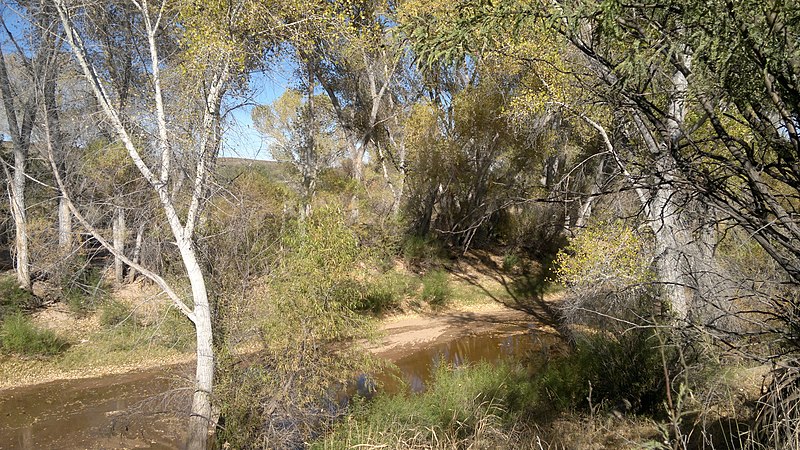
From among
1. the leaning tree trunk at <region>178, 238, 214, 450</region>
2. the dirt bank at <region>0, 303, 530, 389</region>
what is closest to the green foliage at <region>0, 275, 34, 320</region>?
the dirt bank at <region>0, 303, 530, 389</region>

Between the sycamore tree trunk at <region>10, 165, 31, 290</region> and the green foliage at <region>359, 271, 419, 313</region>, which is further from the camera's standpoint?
the green foliage at <region>359, 271, 419, 313</region>

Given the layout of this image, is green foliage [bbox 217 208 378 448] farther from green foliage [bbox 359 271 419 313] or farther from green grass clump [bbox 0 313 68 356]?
green grass clump [bbox 0 313 68 356]

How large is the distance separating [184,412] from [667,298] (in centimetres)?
730

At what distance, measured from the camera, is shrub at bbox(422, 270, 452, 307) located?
64.3ft

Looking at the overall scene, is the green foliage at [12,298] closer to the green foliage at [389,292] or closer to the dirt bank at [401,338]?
the dirt bank at [401,338]

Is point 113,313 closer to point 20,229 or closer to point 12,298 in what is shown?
point 12,298

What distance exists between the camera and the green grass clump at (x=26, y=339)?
12.9 m

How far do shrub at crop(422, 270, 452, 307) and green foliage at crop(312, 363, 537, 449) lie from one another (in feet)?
32.0

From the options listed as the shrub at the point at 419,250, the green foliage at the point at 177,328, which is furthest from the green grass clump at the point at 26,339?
the shrub at the point at 419,250

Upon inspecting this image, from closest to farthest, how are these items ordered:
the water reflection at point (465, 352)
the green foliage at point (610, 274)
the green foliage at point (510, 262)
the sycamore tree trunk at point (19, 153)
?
the green foliage at point (610, 274), the water reflection at point (465, 352), the sycamore tree trunk at point (19, 153), the green foliage at point (510, 262)

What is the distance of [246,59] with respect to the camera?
311 inches

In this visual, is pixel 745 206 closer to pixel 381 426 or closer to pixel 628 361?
pixel 628 361

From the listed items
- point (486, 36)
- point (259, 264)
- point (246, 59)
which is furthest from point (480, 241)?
point (486, 36)

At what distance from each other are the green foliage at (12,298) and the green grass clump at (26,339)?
458mm
